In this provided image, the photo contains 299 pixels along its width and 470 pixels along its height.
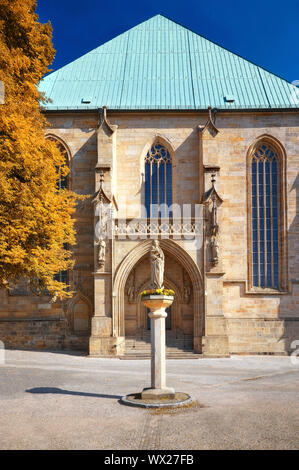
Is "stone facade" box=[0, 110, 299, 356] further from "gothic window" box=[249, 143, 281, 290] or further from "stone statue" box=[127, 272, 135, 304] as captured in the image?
"gothic window" box=[249, 143, 281, 290]

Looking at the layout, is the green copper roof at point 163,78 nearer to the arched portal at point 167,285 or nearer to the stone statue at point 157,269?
the arched portal at point 167,285

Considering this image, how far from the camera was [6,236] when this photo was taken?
13.3 metres

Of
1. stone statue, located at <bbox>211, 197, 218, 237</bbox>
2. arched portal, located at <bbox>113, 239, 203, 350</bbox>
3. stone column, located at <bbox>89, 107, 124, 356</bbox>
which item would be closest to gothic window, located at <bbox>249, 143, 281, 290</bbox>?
stone statue, located at <bbox>211, 197, 218, 237</bbox>

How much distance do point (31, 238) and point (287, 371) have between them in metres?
9.92

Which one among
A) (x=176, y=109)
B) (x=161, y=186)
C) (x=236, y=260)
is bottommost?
(x=236, y=260)

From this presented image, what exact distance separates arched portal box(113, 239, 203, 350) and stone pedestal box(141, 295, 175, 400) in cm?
956

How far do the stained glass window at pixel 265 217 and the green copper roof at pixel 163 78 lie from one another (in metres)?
2.87

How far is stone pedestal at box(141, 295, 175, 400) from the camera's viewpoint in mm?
10291

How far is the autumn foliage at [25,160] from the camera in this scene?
527 inches

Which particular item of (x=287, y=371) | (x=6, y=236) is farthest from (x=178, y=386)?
(x=6, y=236)

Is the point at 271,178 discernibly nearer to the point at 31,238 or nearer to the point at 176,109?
the point at 176,109

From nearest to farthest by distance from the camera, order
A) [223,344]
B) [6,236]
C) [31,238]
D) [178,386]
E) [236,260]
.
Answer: [178,386], [6,236], [31,238], [223,344], [236,260]

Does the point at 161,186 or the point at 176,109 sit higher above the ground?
the point at 176,109
